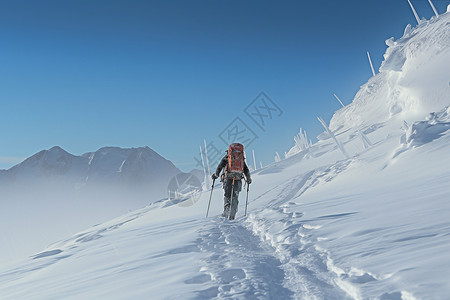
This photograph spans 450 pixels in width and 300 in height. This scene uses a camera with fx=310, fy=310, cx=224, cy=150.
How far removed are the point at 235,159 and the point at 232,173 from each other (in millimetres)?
475

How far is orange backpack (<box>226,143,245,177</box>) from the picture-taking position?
998 centimetres

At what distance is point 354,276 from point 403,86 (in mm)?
52789

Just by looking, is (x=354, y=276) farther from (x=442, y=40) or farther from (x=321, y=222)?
A: (x=442, y=40)

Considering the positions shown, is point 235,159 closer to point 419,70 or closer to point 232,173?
point 232,173

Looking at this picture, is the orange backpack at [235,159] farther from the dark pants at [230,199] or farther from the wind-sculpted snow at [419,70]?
the wind-sculpted snow at [419,70]

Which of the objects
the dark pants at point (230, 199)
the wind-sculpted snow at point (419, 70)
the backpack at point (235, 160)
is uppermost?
the wind-sculpted snow at point (419, 70)

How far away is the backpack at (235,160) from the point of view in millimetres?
9977

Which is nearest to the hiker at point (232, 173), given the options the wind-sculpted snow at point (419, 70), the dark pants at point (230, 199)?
the dark pants at point (230, 199)

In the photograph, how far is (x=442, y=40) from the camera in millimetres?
44562

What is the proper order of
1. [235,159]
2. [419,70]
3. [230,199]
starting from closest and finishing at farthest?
[235,159] < [230,199] < [419,70]

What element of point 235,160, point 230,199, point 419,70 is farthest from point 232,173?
point 419,70

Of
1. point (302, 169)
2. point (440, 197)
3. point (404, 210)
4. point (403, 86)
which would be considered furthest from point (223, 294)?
point (403, 86)

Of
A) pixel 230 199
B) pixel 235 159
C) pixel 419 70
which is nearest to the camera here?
pixel 235 159

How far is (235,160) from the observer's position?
10.0 m
